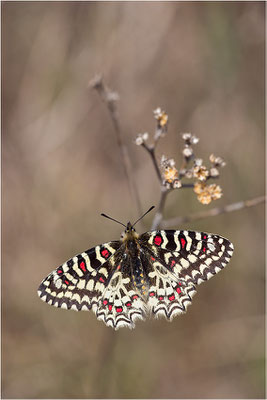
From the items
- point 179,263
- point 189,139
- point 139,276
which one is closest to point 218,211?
point 179,263

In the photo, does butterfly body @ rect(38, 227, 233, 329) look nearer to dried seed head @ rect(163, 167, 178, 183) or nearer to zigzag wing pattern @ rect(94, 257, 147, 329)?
zigzag wing pattern @ rect(94, 257, 147, 329)

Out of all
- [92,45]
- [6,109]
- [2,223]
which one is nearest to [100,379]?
[2,223]

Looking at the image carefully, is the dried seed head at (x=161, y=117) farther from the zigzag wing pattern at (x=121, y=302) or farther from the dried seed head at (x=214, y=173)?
the zigzag wing pattern at (x=121, y=302)

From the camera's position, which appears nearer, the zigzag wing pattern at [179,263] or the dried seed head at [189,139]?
the zigzag wing pattern at [179,263]

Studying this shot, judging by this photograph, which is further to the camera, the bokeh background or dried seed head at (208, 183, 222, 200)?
the bokeh background

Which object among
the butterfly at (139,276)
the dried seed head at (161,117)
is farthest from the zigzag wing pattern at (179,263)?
the dried seed head at (161,117)

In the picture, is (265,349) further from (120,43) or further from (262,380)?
(120,43)

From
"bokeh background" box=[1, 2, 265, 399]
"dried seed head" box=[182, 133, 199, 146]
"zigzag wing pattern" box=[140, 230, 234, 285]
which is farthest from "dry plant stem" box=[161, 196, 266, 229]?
"bokeh background" box=[1, 2, 265, 399]

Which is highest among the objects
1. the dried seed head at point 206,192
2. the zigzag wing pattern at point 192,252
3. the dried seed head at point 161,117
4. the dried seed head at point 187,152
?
the dried seed head at point 161,117
